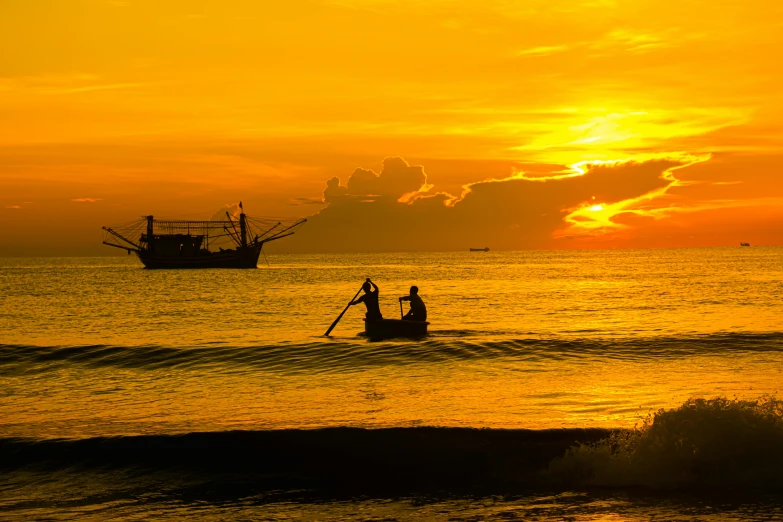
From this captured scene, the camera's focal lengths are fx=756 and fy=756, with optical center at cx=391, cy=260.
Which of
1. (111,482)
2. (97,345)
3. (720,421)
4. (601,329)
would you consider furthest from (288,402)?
(601,329)

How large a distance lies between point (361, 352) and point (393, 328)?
2150mm

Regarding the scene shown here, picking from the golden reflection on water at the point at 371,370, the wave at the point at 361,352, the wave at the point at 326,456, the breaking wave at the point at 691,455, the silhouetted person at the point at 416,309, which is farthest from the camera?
the silhouetted person at the point at 416,309

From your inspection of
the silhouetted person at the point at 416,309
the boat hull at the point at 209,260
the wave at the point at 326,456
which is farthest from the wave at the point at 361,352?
the boat hull at the point at 209,260

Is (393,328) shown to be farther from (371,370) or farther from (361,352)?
(371,370)

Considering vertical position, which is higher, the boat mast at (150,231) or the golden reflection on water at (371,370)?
the boat mast at (150,231)

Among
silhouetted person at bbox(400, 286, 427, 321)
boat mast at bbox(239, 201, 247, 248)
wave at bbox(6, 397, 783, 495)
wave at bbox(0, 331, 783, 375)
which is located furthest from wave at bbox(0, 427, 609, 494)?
boat mast at bbox(239, 201, 247, 248)

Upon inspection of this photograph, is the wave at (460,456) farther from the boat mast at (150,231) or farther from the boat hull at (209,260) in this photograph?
the boat hull at (209,260)

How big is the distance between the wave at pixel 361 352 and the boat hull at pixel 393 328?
1.52 ft

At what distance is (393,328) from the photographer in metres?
26.9

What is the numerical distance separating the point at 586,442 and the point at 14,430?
1021 cm

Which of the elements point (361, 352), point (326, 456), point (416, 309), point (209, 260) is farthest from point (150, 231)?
point (326, 456)

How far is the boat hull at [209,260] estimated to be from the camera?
12750cm

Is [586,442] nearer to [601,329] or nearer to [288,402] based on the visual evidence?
[288,402]

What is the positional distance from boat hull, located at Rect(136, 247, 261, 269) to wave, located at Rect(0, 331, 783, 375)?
3959 inches
